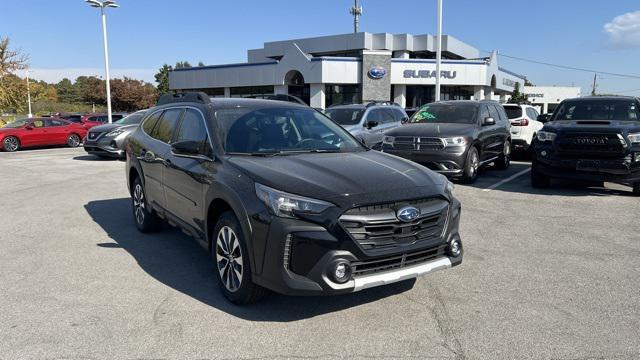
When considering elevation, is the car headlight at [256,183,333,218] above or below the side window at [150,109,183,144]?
below

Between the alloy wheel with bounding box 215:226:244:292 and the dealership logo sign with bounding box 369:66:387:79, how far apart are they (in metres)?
36.1

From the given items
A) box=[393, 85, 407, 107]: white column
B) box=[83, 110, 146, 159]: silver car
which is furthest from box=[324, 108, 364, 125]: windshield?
box=[393, 85, 407, 107]: white column

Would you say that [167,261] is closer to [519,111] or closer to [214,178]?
[214,178]

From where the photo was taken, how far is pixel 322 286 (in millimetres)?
3568

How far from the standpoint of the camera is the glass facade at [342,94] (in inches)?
1586

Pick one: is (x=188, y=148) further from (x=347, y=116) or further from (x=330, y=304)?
(x=347, y=116)

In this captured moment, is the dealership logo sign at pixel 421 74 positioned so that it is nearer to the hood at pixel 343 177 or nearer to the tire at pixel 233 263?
the hood at pixel 343 177

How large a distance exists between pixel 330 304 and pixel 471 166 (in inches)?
279

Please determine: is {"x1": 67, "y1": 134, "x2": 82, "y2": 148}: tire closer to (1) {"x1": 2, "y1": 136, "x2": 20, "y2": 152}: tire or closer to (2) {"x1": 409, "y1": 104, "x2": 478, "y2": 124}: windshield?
(1) {"x1": 2, "y1": 136, "x2": 20, "y2": 152}: tire

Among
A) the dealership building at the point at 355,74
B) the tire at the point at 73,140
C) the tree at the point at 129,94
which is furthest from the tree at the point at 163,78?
the tire at the point at 73,140

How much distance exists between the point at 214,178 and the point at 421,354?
7.27 ft

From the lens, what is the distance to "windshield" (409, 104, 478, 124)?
11359mm

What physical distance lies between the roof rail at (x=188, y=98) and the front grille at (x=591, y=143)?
6.78 m

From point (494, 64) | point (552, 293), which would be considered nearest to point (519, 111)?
point (552, 293)
